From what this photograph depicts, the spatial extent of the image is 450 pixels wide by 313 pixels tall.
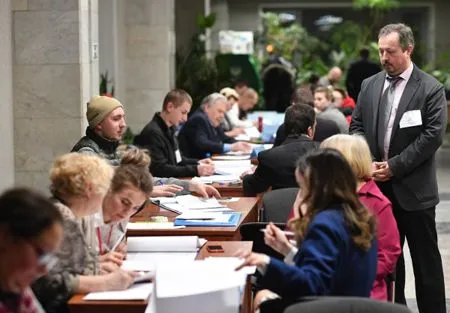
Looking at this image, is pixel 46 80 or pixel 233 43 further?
pixel 233 43

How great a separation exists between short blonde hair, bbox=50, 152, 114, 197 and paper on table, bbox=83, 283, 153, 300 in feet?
1.55

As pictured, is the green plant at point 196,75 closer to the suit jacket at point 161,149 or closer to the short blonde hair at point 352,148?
the suit jacket at point 161,149

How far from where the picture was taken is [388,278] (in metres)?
5.83

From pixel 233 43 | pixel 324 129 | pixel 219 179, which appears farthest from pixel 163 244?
pixel 233 43

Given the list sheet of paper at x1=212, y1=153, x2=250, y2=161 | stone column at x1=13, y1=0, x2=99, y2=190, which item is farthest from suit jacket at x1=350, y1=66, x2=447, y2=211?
sheet of paper at x1=212, y1=153, x2=250, y2=161

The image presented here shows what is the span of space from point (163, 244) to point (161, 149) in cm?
392

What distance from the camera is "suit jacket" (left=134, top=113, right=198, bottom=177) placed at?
9.50 m

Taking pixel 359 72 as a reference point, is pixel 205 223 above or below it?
below

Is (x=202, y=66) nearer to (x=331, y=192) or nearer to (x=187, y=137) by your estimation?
(x=187, y=137)

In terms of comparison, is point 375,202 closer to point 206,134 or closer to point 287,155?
point 287,155

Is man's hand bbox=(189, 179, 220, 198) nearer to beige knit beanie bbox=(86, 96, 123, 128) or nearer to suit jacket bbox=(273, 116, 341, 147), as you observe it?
beige knit beanie bbox=(86, 96, 123, 128)

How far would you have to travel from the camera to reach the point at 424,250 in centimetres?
718

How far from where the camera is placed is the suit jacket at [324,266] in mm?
4492

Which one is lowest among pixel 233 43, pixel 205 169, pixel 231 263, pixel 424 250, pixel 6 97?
pixel 424 250
